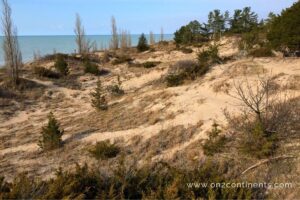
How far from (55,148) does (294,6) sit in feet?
43.2

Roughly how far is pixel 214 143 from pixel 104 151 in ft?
11.1

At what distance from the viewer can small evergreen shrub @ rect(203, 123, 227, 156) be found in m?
8.81

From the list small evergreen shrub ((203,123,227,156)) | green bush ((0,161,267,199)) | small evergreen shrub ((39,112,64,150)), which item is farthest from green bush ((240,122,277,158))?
small evergreen shrub ((39,112,64,150))

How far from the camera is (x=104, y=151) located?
1014cm

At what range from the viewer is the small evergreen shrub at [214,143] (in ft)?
28.9

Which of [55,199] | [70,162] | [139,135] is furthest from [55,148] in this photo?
[55,199]

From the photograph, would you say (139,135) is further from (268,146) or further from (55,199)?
(55,199)

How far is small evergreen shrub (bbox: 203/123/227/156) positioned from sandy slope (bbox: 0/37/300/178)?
76 centimetres

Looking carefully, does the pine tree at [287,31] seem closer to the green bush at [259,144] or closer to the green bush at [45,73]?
the green bush at [259,144]

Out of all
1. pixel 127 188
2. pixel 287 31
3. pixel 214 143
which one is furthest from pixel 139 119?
pixel 287 31

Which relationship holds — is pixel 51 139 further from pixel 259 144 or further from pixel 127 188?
pixel 259 144

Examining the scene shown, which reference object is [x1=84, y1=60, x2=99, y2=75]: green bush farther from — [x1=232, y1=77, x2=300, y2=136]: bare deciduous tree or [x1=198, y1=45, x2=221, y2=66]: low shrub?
[x1=232, y1=77, x2=300, y2=136]: bare deciduous tree

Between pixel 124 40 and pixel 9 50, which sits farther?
pixel 124 40

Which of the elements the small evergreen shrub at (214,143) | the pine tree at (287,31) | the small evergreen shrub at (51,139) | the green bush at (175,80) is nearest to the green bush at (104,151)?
the small evergreen shrub at (51,139)
